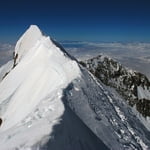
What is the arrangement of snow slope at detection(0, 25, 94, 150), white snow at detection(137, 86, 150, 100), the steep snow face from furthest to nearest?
white snow at detection(137, 86, 150, 100)
snow slope at detection(0, 25, 94, 150)
the steep snow face

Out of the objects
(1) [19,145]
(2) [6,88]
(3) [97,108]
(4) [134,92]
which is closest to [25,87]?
(2) [6,88]

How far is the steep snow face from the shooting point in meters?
8.97

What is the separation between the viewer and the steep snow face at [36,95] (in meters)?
8.97

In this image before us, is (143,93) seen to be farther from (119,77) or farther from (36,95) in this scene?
(36,95)

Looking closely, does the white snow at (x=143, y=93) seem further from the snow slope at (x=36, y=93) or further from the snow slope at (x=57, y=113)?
the snow slope at (x=57, y=113)

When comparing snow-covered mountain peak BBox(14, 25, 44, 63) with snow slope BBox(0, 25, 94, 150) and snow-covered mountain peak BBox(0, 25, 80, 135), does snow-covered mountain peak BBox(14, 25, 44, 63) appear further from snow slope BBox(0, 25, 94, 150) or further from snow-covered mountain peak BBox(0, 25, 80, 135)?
snow-covered mountain peak BBox(0, 25, 80, 135)

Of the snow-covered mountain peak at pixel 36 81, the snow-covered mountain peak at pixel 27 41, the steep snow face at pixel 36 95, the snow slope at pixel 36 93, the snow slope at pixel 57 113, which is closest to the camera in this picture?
the snow slope at pixel 57 113

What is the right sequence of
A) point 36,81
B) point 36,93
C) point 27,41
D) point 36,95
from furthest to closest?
point 27,41 < point 36,81 < point 36,93 < point 36,95

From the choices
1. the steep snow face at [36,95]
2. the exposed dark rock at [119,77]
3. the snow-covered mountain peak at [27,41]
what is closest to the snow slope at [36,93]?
the steep snow face at [36,95]

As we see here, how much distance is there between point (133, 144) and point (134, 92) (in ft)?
125

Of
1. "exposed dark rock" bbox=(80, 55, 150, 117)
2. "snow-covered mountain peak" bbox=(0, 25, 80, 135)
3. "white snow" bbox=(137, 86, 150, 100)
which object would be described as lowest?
"white snow" bbox=(137, 86, 150, 100)

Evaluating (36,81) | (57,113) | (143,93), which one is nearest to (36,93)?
(36,81)

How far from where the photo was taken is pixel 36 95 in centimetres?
1927

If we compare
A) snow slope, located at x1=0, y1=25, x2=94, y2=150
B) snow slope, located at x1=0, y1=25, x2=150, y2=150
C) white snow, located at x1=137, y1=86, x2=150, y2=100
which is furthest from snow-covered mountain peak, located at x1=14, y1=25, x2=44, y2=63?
white snow, located at x1=137, y1=86, x2=150, y2=100
